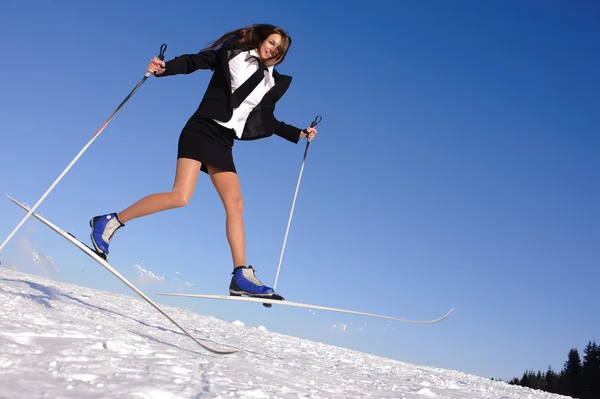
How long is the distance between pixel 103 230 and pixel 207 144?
1.06 m

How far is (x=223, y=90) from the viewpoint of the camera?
4.41 meters

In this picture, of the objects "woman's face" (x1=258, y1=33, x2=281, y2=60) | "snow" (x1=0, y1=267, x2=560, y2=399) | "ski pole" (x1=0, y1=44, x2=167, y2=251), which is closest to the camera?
"snow" (x1=0, y1=267, x2=560, y2=399)

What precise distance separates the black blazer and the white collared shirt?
42 mm

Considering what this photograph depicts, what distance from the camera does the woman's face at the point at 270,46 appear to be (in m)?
4.56

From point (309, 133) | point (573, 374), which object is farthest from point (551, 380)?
point (309, 133)

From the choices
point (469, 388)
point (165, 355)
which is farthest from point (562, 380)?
point (165, 355)

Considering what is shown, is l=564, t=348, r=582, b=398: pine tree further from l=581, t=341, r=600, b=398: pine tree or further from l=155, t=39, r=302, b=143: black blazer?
l=155, t=39, r=302, b=143: black blazer

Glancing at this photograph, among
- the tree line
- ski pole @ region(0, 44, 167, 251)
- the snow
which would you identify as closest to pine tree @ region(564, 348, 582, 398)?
the tree line

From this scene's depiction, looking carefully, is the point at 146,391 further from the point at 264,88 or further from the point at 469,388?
the point at 469,388

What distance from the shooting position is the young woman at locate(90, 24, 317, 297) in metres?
4.12

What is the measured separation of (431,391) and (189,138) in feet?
8.90

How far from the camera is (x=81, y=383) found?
200 cm

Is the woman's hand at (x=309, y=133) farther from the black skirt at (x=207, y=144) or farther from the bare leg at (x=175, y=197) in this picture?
the bare leg at (x=175, y=197)

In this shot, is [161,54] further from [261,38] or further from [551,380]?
[551,380]
